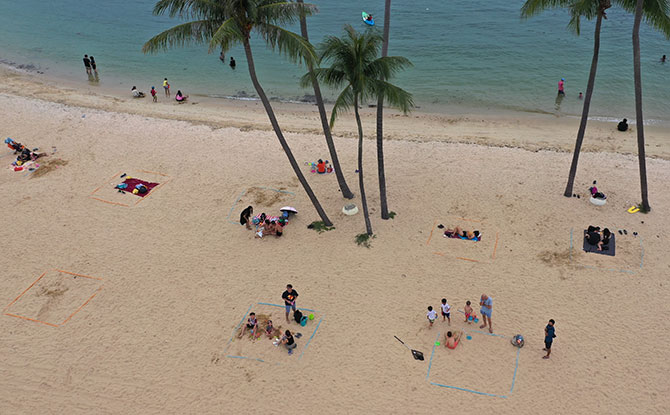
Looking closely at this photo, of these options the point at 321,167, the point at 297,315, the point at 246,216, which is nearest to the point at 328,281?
the point at 297,315

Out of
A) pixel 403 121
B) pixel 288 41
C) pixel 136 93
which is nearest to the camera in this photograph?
pixel 288 41

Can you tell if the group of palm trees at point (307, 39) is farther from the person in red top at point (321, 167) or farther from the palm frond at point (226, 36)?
the person in red top at point (321, 167)

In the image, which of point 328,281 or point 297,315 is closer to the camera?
point 297,315

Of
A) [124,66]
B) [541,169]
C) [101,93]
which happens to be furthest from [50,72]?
[541,169]

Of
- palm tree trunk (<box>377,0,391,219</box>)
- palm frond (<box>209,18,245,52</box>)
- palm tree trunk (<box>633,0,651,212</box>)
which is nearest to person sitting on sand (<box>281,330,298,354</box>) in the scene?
palm tree trunk (<box>377,0,391,219</box>)

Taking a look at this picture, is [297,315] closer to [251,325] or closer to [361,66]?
[251,325]

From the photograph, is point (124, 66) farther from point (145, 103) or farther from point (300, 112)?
point (300, 112)

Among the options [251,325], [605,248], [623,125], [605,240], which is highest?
[623,125]
